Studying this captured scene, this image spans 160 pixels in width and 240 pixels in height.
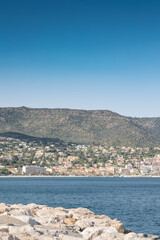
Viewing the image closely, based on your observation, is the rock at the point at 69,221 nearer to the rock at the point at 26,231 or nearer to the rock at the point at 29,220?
the rock at the point at 29,220

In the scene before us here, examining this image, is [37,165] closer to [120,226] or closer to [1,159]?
[1,159]

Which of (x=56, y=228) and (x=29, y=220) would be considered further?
(x=29, y=220)

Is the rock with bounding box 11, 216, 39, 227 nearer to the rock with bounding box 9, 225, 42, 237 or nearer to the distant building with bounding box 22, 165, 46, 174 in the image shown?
the rock with bounding box 9, 225, 42, 237

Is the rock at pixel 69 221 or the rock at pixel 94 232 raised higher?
the rock at pixel 94 232

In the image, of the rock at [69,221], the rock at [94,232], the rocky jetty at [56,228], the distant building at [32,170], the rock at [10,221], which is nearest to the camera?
the rocky jetty at [56,228]

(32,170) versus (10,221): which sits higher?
(10,221)

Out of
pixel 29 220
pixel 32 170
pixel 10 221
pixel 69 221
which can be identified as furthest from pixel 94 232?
pixel 32 170

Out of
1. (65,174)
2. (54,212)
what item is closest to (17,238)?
(54,212)

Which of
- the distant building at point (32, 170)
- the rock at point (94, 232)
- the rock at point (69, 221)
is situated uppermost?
the rock at point (94, 232)

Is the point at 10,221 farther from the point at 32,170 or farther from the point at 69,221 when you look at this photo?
the point at 32,170

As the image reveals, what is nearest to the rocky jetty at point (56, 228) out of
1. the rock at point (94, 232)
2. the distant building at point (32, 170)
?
the rock at point (94, 232)

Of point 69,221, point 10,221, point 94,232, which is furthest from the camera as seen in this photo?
point 69,221
